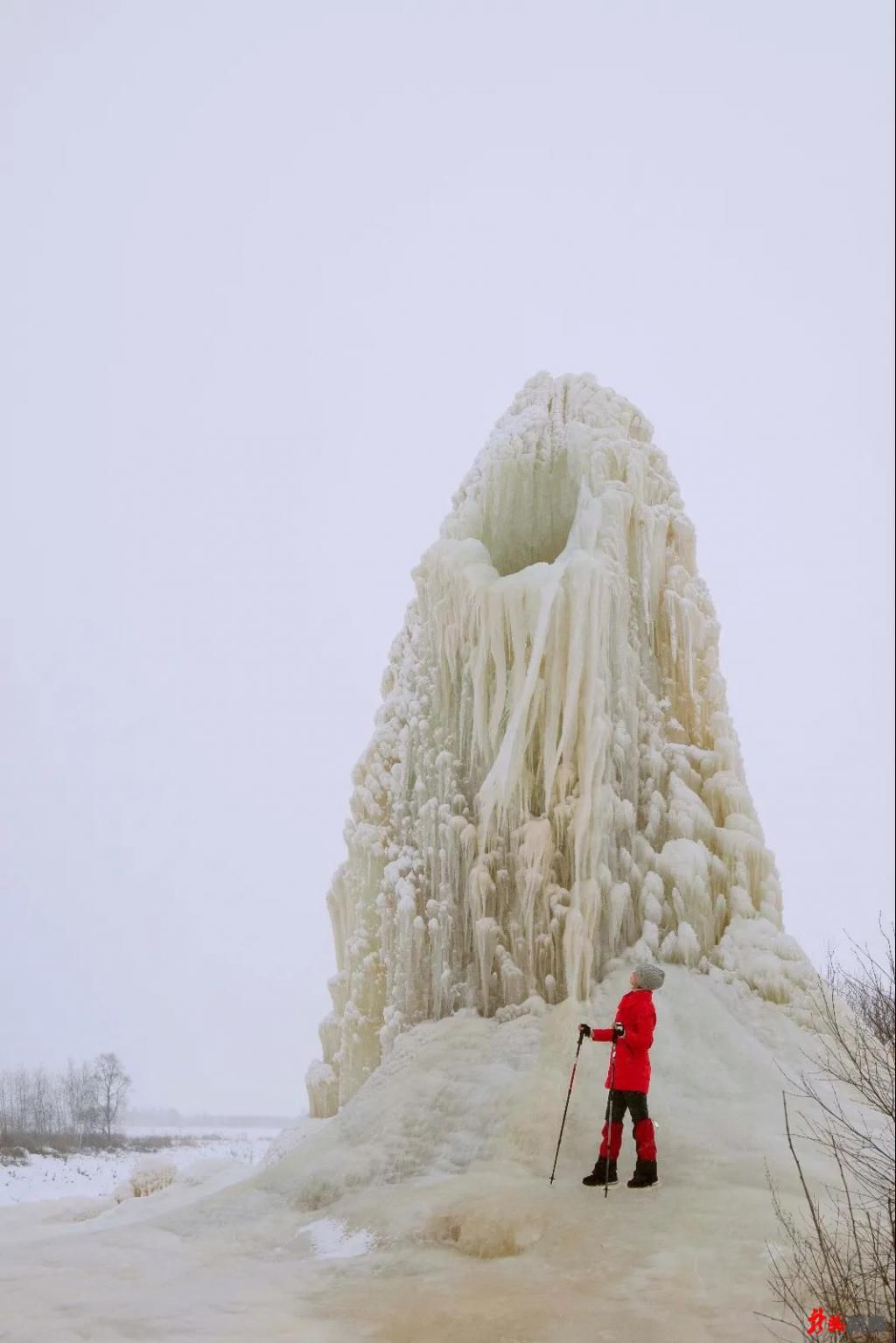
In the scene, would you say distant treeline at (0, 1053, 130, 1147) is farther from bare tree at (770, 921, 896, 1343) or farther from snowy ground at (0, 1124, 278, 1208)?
bare tree at (770, 921, 896, 1343)

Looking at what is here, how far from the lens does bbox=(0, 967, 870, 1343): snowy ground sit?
19.1 feet

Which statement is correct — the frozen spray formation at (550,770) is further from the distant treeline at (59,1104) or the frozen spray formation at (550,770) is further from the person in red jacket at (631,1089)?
the distant treeline at (59,1104)

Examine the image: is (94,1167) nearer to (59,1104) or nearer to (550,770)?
(59,1104)

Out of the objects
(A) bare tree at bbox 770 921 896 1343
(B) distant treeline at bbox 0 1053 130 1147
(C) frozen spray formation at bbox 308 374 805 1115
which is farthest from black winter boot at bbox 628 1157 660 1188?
(B) distant treeline at bbox 0 1053 130 1147

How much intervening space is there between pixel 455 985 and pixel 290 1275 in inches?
158

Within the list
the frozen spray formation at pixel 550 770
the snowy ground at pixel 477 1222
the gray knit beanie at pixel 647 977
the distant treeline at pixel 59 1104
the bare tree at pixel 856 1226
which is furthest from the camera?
the distant treeline at pixel 59 1104

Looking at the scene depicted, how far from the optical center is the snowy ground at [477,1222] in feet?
19.1

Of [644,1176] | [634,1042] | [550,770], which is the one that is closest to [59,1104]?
[550,770]

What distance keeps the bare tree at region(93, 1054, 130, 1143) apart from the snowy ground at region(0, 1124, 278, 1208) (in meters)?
0.41

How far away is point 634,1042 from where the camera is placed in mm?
7434

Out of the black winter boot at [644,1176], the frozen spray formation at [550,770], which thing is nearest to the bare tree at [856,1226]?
the black winter boot at [644,1176]

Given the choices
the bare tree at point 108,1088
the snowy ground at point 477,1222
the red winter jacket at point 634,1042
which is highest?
the red winter jacket at point 634,1042

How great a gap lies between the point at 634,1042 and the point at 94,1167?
9631 mm

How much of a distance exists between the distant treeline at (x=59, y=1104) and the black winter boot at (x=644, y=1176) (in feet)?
29.7
